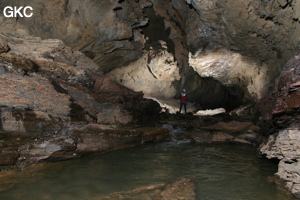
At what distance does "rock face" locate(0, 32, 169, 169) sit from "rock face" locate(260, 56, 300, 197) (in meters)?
4.39

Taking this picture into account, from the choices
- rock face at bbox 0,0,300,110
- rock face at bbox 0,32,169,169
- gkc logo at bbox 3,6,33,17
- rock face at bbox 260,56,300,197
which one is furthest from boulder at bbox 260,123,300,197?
gkc logo at bbox 3,6,33,17

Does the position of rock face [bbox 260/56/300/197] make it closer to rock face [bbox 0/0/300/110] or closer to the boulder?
the boulder

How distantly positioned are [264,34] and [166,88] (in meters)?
10.4

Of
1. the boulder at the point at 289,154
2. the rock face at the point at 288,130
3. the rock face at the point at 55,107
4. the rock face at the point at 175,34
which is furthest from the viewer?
the rock face at the point at 175,34

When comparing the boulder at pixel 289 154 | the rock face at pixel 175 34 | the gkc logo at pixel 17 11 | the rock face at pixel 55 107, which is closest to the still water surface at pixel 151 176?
the boulder at pixel 289 154

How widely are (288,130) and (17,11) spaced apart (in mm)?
10444

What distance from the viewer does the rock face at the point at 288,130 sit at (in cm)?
417

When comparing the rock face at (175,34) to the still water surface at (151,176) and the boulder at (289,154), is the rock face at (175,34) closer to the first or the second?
the boulder at (289,154)

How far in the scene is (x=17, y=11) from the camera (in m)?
8.80

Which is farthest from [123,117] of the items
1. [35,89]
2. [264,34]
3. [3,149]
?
[264,34]

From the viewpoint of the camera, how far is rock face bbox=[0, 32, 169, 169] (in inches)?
209

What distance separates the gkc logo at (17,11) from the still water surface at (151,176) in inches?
277

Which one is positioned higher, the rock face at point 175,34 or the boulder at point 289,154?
the rock face at point 175,34

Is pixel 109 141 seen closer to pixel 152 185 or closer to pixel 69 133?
pixel 69 133
